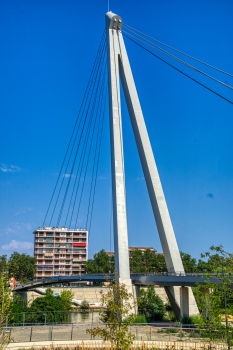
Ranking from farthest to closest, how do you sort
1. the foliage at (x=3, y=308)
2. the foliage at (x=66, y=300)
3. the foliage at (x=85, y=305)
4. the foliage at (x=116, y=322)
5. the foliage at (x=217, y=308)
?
1. the foliage at (x=85, y=305)
2. the foliage at (x=66, y=300)
3. the foliage at (x=3, y=308)
4. the foliage at (x=116, y=322)
5. the foliage at (x=217, y=308)

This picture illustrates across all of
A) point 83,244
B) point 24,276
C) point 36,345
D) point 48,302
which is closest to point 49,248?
point 83,244

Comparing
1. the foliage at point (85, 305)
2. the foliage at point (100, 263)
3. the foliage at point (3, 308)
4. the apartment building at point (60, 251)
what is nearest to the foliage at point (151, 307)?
the foliage at point (85, 305)

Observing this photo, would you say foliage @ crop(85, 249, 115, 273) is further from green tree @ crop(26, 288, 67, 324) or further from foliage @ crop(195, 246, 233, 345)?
foliage @ crop(195, 246, 233, 345)

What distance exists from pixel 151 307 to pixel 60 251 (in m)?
68.7

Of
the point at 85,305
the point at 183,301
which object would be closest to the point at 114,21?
the point at 183,301

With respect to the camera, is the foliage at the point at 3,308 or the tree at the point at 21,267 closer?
the foliage at the point at 3,308

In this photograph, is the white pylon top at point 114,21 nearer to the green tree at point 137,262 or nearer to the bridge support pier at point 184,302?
the bridge support pier at point 184,302

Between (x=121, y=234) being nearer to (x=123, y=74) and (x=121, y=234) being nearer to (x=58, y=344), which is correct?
(x=58, y=344)

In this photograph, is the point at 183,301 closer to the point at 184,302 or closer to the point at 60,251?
the point at 184,302

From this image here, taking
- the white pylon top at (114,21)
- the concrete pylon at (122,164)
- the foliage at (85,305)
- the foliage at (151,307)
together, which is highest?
the white pylon top at (114,21)

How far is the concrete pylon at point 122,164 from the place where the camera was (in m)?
29.1

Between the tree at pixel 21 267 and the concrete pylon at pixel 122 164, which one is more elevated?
the concrete pylon at pixel 122 164

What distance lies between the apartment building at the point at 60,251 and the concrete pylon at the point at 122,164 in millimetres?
71785

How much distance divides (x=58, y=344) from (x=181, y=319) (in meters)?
12.9
